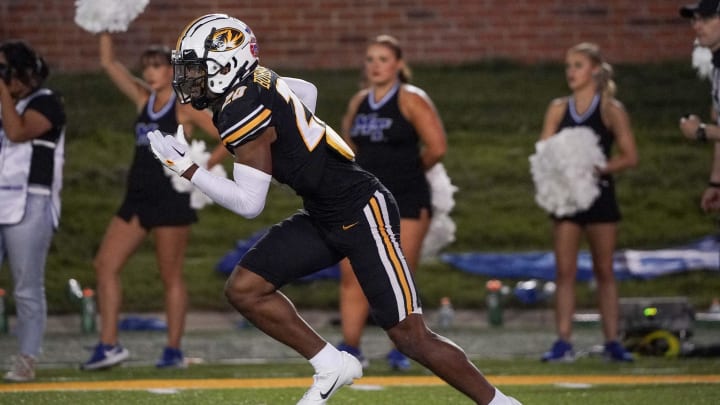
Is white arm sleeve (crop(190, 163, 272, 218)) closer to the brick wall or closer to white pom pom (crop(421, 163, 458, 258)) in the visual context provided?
white pom pom (crop(421, 163, 458, 258))

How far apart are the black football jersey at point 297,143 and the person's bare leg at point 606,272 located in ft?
12.5

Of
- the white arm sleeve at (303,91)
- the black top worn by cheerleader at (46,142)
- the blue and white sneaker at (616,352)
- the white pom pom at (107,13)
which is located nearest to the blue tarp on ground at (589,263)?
the blue and white sneaker at (616,352)

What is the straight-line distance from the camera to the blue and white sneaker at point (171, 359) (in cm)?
956

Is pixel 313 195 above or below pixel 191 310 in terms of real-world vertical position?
above

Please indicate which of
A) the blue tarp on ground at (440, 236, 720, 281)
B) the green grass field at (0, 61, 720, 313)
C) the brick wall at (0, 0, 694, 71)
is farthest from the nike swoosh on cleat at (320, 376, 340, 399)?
the brick wall at (0, 0, 694, 71)

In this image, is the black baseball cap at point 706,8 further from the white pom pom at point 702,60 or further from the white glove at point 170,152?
the white glove at point 170,152

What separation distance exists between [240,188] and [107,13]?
3.81m

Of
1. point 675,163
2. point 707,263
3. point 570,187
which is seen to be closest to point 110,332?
point 570,187

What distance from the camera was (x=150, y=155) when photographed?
956cm

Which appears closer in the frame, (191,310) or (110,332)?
(110,332)

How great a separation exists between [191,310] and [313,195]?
692 cm

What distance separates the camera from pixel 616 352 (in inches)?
388

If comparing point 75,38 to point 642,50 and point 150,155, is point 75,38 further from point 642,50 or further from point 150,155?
point 150,155

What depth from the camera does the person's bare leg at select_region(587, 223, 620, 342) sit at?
392 inches
